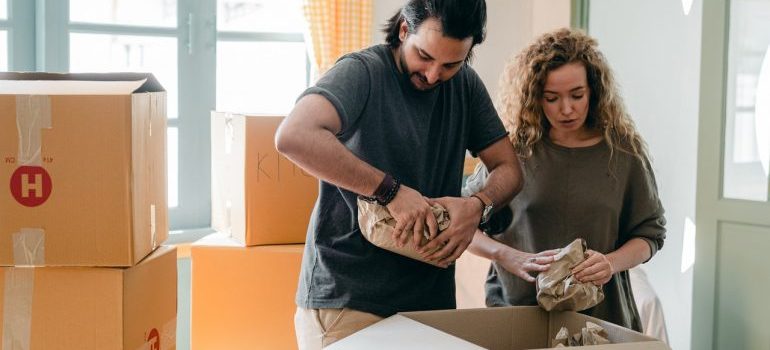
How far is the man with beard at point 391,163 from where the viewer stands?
150 centimetres

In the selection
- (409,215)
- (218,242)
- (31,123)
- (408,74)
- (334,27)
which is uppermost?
(334,27)

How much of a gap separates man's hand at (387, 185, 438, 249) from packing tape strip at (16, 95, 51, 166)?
66cm

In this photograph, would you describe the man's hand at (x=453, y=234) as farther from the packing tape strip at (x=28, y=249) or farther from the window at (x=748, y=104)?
the window at (x=748, y=104)

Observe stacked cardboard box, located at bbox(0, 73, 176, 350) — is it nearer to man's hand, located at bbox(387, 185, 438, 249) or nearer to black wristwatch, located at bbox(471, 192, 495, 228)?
man's hand, located at bbox(387, 185, 438, 249)

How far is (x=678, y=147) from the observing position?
359 centimetres

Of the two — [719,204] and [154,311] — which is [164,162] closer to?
[154,311]

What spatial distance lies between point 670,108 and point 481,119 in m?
2.13

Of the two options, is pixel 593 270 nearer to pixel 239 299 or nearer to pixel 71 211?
pixel 71 211

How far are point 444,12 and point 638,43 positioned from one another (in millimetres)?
2528

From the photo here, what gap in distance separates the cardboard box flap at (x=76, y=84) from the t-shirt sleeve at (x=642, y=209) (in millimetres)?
1016

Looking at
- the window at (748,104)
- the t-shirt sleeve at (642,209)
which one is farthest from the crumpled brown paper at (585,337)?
the window at (748,104)

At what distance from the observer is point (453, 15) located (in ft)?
5.04

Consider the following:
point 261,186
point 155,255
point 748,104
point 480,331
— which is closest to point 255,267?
point 261,186

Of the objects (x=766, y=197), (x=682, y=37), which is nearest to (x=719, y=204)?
(x=766, y=197)
